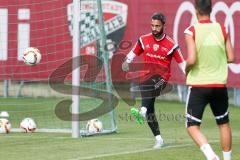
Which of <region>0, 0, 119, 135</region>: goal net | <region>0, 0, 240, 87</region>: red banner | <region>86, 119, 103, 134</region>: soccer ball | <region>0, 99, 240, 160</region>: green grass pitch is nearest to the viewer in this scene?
<region>0, 99, 240, 160</region>: green grass pitch

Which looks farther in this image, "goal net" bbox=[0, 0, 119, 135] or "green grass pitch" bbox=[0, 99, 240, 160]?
"goal net" bbox=[0, 0, 119, 135]

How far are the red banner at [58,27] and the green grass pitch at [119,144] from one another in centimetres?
→ 367

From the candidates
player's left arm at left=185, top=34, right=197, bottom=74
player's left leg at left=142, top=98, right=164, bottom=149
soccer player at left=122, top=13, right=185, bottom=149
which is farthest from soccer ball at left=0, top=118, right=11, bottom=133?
player's left arm at left=185, top=34, right=197, bottom=74

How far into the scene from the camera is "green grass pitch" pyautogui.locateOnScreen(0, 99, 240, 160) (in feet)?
39.6

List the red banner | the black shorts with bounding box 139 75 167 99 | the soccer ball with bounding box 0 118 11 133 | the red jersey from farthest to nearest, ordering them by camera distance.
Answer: the red banner < the soccer ball with bounding box 0 118 11 133 < the black shorts with bounding box 139 75 167 99 < the red jersey

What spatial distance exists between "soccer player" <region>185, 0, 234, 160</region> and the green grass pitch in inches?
73.9

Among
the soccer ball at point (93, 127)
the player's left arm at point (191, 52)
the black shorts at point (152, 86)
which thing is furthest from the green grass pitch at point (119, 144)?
the player's left arm at point (191, 52)

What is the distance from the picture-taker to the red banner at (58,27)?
2191 cm

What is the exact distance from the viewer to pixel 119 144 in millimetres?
13664

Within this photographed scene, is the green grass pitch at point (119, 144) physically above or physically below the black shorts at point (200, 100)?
below

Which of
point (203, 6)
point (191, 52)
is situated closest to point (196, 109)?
point (191, 52)

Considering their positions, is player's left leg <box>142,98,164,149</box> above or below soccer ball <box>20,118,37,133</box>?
above

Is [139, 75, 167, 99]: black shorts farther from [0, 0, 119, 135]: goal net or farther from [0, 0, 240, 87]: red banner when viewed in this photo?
[0, 0, 240, 87]: red banner

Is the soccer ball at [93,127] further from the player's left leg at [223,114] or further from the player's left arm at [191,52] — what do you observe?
the player's left arm at [191,52]
